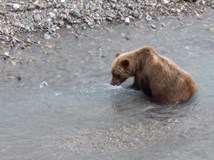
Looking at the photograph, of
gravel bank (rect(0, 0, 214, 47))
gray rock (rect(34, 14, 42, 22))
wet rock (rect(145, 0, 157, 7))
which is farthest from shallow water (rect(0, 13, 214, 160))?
wet rock (rect(145, 0, 157, 7))

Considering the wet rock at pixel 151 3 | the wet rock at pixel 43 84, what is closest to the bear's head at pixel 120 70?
the wet rock at pixel 43 84

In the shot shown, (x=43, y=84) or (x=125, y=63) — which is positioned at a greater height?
(x=125, y=63)

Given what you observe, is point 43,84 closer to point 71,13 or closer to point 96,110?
point 96,110

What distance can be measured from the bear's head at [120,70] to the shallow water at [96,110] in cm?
15

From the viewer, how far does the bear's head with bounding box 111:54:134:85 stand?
879 centimetres

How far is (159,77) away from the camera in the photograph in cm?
852

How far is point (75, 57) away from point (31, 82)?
1.10 meters

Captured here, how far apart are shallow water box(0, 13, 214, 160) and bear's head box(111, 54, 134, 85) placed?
0.15 meters

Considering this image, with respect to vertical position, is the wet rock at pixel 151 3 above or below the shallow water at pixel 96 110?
above

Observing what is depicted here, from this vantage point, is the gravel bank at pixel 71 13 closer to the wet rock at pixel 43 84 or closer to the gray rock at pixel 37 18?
the gray rock at pixel 37 18

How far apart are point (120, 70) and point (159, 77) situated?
0.65 m

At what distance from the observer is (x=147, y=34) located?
1066 centimetres

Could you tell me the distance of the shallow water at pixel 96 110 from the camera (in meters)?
7.43

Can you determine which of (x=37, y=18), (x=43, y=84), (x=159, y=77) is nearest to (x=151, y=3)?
(x=37, y=18)
